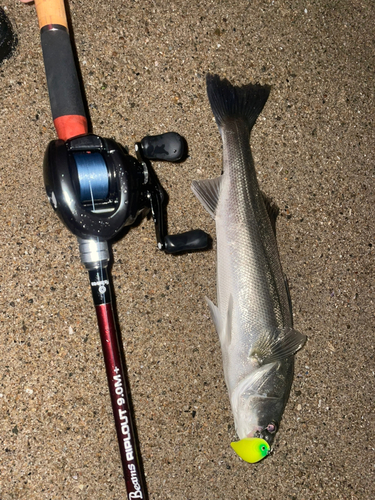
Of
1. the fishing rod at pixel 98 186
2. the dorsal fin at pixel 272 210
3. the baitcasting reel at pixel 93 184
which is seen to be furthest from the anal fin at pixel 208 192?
the baitcasting reel at pixel 93 184

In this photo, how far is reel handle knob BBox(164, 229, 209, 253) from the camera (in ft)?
5.33

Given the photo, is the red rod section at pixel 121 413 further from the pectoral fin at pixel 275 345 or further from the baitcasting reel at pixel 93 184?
the pectoral fin at pixel 275 345

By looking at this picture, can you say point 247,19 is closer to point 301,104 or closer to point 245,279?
point 301,104

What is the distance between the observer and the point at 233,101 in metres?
2.10

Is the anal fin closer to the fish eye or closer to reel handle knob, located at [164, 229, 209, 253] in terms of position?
reel handle knob, located at [164, 229, 209, 253]

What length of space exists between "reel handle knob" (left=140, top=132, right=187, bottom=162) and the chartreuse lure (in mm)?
1285

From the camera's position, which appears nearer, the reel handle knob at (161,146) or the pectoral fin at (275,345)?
the reel handle knob at (161,146)

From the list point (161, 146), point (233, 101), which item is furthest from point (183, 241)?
point (233, 101)

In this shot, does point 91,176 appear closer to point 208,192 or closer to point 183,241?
point 183,241

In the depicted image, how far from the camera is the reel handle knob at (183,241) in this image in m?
1.62

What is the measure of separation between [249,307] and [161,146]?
2.64 feet

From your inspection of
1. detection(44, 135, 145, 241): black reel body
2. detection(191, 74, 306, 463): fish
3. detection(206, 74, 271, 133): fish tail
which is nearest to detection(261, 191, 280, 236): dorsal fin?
detection(191, 74, 306, 463): fish

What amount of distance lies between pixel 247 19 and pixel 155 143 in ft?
3.73

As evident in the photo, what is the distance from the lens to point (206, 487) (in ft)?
6.61
